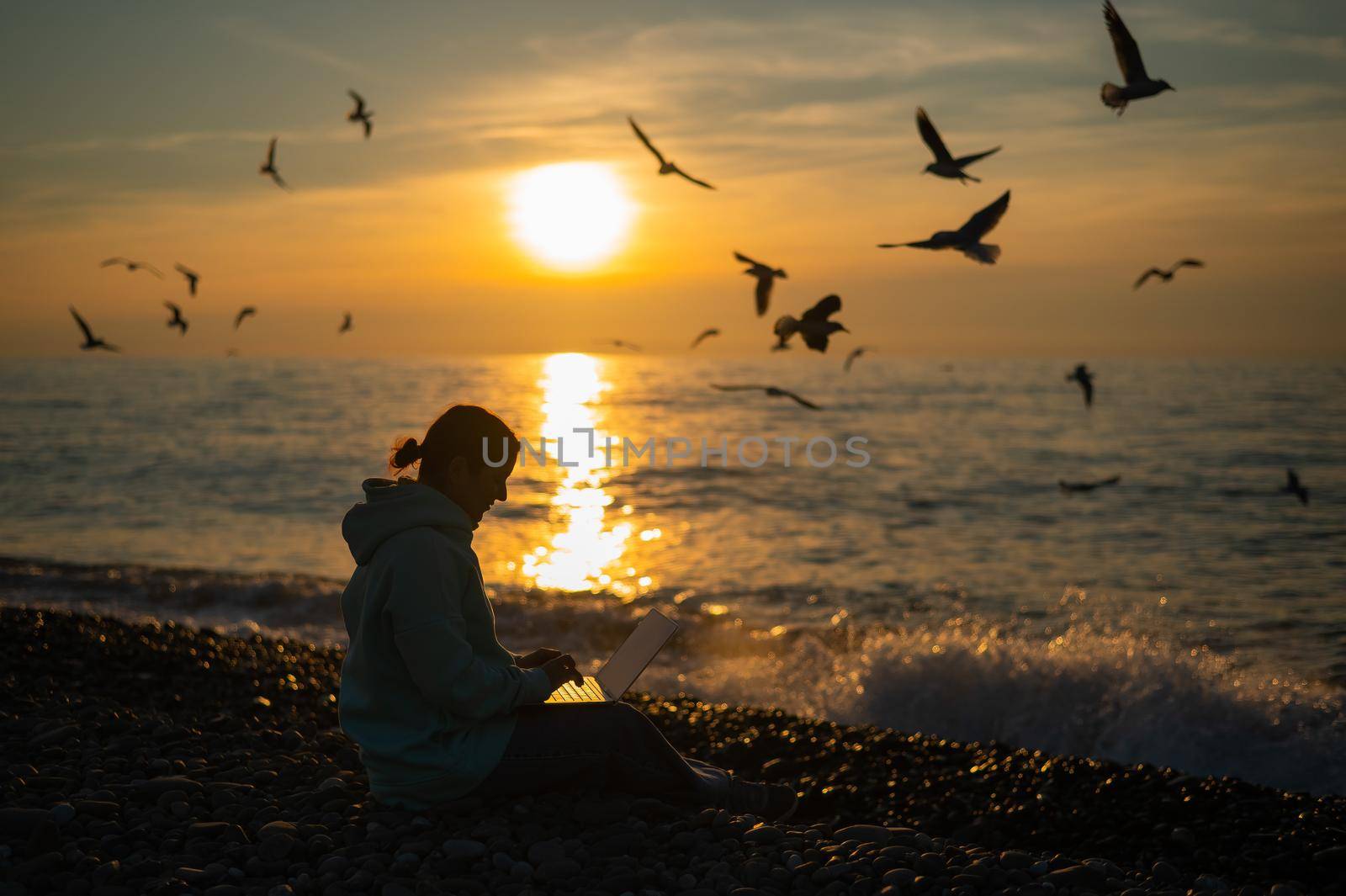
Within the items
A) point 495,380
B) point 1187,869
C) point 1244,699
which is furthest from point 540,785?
point 495,380

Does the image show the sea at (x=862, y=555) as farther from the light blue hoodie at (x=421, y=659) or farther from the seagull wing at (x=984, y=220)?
the light blue hoodie at (x=421, y=659)

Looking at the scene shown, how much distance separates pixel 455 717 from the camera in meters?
3.84

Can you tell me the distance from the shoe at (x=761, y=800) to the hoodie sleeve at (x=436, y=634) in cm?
140

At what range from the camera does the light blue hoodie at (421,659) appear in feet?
11.7

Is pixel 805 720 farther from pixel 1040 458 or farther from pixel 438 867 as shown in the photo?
pixel 1040 458

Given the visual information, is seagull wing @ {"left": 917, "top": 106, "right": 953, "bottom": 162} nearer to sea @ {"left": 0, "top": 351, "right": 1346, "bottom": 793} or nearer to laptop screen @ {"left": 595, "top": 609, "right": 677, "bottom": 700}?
laptop screen @ {"left": 595, "top": 609, "right": 677, "bottom": 700}

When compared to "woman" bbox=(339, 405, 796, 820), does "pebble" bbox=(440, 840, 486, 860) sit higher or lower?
lower

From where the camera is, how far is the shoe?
14.8 ft

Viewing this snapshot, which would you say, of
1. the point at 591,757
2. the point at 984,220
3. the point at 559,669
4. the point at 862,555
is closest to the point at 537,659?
the point at 559,669

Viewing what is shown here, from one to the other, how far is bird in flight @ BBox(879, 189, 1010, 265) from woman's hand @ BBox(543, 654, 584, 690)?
2.74m

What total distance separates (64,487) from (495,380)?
2202 inches

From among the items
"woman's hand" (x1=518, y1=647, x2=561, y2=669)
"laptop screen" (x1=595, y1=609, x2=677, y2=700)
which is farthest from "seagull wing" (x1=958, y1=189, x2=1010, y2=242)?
"woman's hand" (x1=518, y1=647, x2=561, y2=669)

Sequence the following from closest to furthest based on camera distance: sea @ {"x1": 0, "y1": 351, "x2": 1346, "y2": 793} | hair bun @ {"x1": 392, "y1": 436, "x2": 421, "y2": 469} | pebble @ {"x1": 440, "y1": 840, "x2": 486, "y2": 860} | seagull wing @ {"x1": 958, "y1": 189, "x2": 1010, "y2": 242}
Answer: pebble @ {"x1": 440, "y1": 840, "x2": 486, "y2": 860}, hair bun @ {"x1": 392, "y1": 436, "x2": 421, "y2": 469}, seagull wing @ {"x1": 958, "y1": 189, "x2": 1010, "y2": 242}, sea @ {"x1": 0, "y1": 351, "x2": 1346, "y2": 793}

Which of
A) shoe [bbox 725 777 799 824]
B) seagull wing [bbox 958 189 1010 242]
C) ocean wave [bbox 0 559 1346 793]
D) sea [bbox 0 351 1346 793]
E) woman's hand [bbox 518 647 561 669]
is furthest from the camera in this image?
sea [bbox 0 351 1346 793]
